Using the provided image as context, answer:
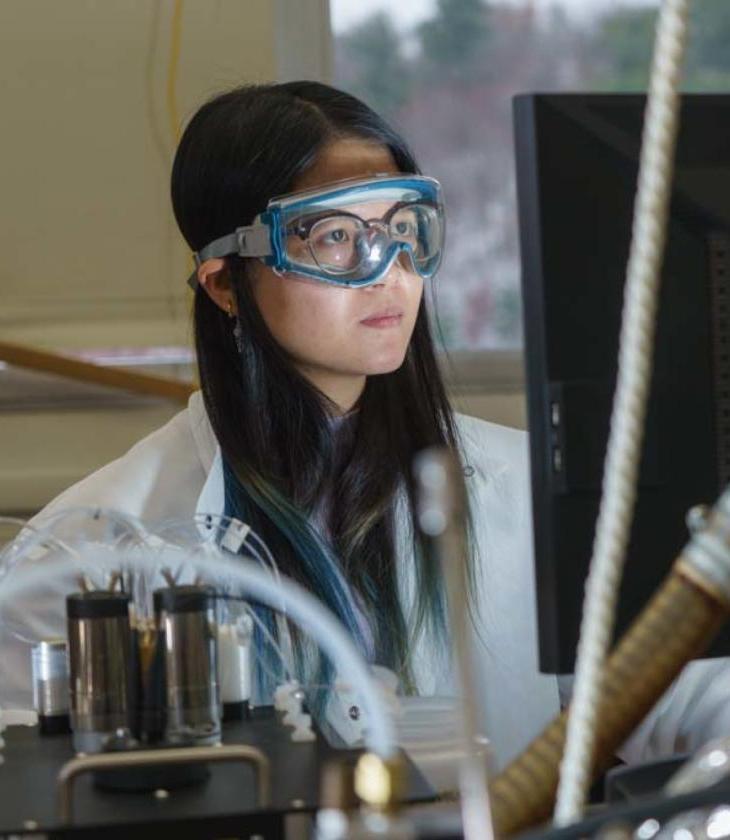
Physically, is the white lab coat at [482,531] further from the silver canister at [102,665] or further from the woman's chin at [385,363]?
the silver canister at [102,665]

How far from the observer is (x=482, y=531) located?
2.13 metres

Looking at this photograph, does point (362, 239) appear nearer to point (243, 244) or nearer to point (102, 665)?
point (243, 244)

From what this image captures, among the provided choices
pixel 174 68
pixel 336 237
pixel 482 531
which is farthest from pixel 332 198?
pixel 174 68

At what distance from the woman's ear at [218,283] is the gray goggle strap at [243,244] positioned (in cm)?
1

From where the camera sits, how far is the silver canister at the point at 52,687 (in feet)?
4.32

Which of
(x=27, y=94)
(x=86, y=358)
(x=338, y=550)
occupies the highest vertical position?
(x=27, y=94)

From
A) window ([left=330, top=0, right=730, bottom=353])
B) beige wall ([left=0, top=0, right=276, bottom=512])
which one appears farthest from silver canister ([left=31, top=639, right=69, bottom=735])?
window ([left=330, top=0, right=730, bottom=353])

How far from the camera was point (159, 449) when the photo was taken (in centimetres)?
214

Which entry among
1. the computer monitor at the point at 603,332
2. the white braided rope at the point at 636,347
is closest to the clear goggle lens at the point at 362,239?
the computer monitor at the point at 603,332

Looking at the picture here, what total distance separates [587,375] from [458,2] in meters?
2.28

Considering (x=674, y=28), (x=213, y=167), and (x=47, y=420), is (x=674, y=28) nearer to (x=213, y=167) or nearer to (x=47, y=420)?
(x=213, y=167)

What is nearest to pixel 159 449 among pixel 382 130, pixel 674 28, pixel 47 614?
pixel 47 614

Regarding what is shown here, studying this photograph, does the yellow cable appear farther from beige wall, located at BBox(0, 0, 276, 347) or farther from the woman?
the woman

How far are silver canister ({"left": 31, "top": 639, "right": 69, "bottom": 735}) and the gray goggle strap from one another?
78 cm
